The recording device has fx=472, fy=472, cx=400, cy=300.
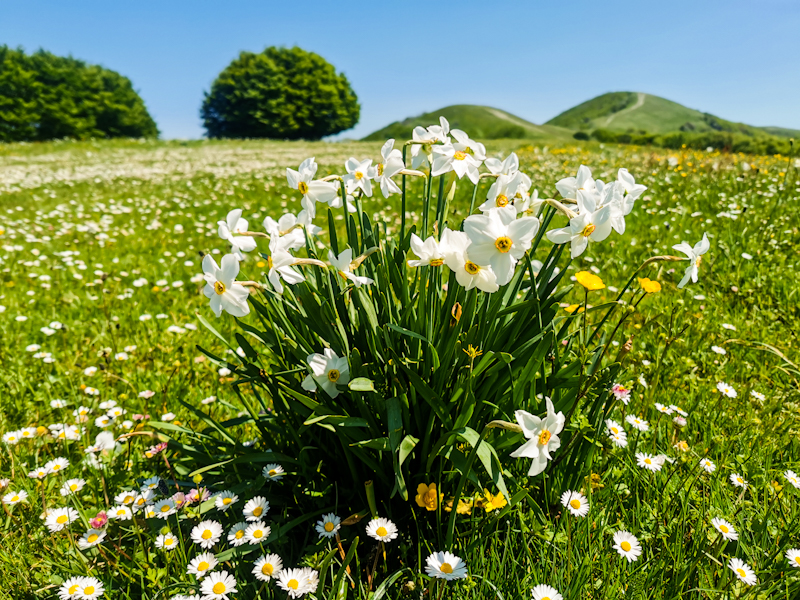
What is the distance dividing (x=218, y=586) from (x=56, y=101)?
2383 inches

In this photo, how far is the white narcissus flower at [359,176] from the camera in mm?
1575

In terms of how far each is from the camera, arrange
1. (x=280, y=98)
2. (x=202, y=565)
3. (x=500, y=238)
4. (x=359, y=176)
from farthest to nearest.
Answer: (x=280, y=98) < (x=359, y=176) < (x=202, y=565) < (x=500, y=238)

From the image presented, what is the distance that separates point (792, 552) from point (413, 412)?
1.13 m

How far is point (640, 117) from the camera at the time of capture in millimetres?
108812

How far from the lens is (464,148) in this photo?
143 cm

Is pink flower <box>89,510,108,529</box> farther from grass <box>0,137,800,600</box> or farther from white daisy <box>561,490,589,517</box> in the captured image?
white daisy <box>561,490,589,517</box>

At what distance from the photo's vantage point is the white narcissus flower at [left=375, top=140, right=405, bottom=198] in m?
1.46

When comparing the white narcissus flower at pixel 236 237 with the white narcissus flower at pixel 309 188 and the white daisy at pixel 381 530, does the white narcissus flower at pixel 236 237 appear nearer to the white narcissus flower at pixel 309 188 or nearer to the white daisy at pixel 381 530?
the white narcissus flower at pixel 309 188

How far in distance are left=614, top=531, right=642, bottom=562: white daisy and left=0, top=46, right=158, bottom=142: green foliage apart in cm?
5806

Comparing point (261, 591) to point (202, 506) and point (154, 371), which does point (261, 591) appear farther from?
point (154, 371)

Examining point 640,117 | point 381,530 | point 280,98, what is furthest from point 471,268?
point 640,117

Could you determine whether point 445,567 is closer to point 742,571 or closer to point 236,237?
point 742,571

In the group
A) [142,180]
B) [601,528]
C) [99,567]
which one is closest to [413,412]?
[601,528]

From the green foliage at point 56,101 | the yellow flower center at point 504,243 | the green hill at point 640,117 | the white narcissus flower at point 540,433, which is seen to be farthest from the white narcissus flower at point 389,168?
the green hill at point 640,117
